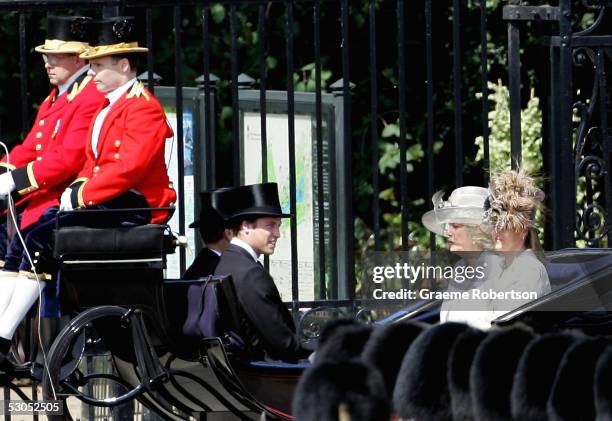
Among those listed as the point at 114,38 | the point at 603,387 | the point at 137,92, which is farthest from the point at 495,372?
the point at 114,38

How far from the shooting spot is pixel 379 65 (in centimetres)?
1106

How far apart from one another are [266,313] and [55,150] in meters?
1.45

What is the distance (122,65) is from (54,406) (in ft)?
4.82

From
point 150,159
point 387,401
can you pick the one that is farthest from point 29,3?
point 387,401

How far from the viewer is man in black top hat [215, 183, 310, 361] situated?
5.92m

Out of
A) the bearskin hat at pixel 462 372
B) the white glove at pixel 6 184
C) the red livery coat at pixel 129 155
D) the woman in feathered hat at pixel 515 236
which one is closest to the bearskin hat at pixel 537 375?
the bearskin hat at pixel 462 372

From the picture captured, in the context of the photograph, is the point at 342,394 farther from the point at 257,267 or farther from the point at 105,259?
the point at 105,259

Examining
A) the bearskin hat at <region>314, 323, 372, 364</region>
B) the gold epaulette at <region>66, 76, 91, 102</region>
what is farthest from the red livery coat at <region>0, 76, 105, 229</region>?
the bearskin hat at <region>314, 323, 372, 364</region>

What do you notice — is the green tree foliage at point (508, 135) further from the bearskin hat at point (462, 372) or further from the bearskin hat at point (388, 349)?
the bearskin hat at point (462, 372)

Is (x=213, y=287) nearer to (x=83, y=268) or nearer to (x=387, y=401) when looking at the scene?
(x=83, y=268)

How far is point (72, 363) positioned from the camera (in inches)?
252

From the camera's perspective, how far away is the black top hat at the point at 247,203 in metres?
6.23

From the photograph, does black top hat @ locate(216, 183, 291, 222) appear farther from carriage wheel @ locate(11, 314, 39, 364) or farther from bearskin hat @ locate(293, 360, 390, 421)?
bearskin hat @ locate(293, 360, 390, 421)

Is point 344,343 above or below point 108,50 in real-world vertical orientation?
below
